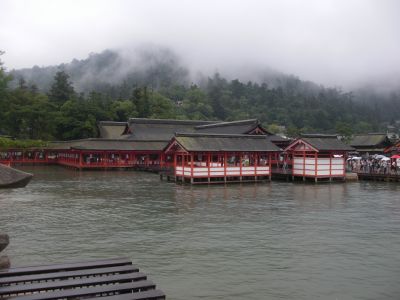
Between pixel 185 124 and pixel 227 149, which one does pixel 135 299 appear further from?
pixel 185 124

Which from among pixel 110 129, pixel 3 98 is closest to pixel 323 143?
pixel 110 129

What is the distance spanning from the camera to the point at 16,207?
2336 cm

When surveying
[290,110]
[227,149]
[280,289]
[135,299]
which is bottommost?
[280,289]

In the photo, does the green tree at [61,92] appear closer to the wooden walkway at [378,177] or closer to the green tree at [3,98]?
the green tree at [3,98]

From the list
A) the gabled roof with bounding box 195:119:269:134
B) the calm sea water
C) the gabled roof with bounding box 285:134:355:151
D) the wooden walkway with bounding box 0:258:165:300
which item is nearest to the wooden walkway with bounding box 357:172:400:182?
the gabled roof with bounding box 285:134:355:151

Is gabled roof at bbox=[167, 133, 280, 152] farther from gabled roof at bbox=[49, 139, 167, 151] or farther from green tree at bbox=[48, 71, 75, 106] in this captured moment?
green tree at bbox=[48, 71, 75, 106]

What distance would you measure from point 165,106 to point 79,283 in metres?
80.5

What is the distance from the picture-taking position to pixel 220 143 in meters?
37.5

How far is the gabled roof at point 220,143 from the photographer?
118 feet

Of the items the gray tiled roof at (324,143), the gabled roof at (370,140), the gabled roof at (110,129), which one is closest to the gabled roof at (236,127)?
the gray tiled roof at (324,143)

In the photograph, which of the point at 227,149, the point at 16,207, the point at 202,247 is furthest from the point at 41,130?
the point at 202,247

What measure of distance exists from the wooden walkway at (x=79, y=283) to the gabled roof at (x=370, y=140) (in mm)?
68194

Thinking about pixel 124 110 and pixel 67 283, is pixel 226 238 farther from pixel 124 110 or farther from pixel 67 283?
pixel 124 110

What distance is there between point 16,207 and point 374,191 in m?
25.4
